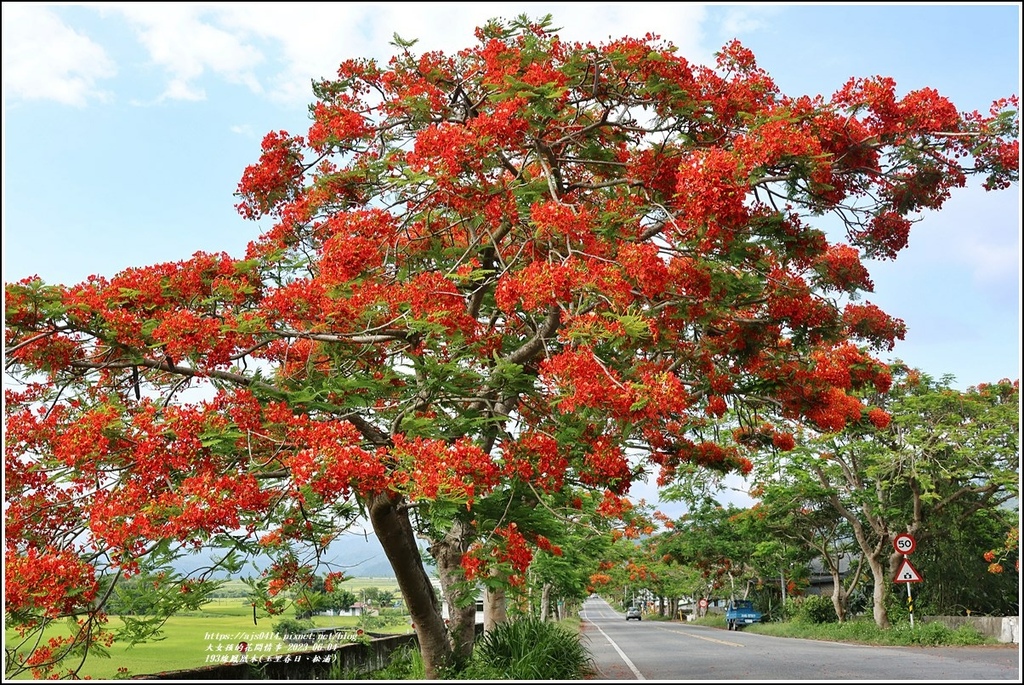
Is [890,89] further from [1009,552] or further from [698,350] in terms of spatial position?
[1009,552]

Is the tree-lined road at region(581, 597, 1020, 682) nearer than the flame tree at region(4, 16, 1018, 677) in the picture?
No

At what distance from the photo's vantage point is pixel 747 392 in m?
10.0

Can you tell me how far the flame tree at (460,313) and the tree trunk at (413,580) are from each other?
4 cm

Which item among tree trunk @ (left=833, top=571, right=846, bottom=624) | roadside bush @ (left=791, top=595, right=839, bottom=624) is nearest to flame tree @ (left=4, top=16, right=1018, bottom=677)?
tree trunk @ (left=833, top=571, right=846, bottom=624)

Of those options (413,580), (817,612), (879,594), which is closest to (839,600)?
(817,612)

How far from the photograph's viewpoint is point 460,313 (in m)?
7.50

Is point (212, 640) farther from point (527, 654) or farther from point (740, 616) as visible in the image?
point (740, 616)

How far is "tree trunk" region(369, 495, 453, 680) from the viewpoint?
8.75 metres

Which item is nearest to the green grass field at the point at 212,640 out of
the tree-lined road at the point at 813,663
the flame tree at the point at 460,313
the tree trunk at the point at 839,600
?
the flame tree at the point at 460,313

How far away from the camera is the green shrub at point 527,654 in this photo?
34.6 ft

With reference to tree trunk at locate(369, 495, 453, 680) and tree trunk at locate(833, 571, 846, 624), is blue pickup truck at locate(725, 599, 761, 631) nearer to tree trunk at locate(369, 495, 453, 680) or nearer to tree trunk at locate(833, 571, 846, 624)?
tree trunk at locate(833, 571, 846, 624)

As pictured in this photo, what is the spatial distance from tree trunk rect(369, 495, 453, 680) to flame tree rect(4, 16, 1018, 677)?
1.7 inches

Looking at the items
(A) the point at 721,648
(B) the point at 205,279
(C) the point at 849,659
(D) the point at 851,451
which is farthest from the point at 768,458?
(B) the point at 205,279

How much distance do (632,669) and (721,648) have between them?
6.27 meters
